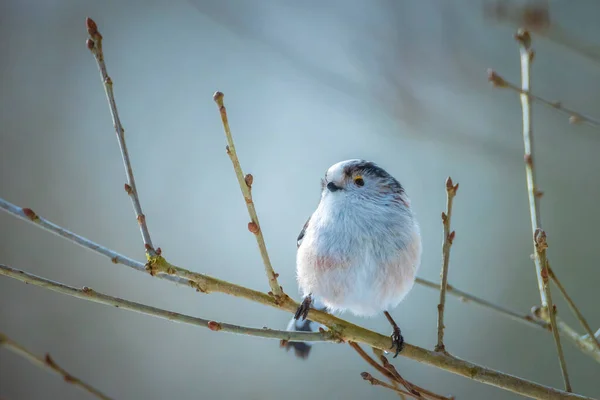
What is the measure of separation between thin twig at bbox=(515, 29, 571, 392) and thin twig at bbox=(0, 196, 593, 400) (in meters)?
0.10

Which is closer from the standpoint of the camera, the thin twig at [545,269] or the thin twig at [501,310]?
the thin twig at [545,269]

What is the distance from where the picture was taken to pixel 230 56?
165 inches

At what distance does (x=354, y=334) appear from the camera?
149 cm

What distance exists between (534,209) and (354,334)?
0.55m

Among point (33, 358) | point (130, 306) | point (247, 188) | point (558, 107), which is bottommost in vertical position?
point (33, 358)

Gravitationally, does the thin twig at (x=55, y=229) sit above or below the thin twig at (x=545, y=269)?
below

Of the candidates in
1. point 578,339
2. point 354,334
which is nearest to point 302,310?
point 354,334

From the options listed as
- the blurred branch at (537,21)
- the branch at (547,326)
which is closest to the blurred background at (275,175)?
the blurred branch at (537,21)

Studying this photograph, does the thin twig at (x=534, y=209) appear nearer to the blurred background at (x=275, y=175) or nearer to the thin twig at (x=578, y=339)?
the thin twig at (x=578, y=339)

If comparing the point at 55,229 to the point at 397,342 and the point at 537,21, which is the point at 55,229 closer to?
the point at 397,342

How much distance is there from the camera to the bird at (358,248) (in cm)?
182

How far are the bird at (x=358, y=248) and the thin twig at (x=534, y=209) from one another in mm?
411

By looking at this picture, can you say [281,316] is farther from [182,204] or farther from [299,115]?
[299,115]

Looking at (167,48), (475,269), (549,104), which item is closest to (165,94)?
(167,48)
